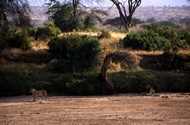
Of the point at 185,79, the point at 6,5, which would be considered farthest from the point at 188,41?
the point at 6,5

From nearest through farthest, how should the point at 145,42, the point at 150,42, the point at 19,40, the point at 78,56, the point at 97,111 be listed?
1. the point at 97,111
2. the point at 78,56
3. the point at 19,40
4. the point at 145,42
5. the point at 150,42

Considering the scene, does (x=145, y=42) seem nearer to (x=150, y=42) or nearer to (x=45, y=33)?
(x=150, y=42)

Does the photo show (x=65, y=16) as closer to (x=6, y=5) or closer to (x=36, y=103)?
(x=6, y=5)

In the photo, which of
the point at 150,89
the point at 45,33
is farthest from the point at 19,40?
the point at 150,89

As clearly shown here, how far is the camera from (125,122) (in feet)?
49.8

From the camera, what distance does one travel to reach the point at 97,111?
17.4 metres

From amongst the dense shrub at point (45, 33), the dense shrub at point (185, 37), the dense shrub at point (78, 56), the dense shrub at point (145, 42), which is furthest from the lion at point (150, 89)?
the dense shrub at point (45, 33)

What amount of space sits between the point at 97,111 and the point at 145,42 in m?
16.8

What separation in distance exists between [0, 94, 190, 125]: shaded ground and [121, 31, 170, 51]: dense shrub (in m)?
11.6

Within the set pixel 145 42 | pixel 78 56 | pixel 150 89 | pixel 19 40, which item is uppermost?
pixel 19 40

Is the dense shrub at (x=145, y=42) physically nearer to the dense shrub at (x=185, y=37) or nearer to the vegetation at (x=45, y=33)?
the dense shrub at (x=185, y=37)

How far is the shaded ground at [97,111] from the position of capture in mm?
15414

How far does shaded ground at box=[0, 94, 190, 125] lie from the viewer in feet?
50.6

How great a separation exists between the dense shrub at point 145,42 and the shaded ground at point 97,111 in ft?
38.2
